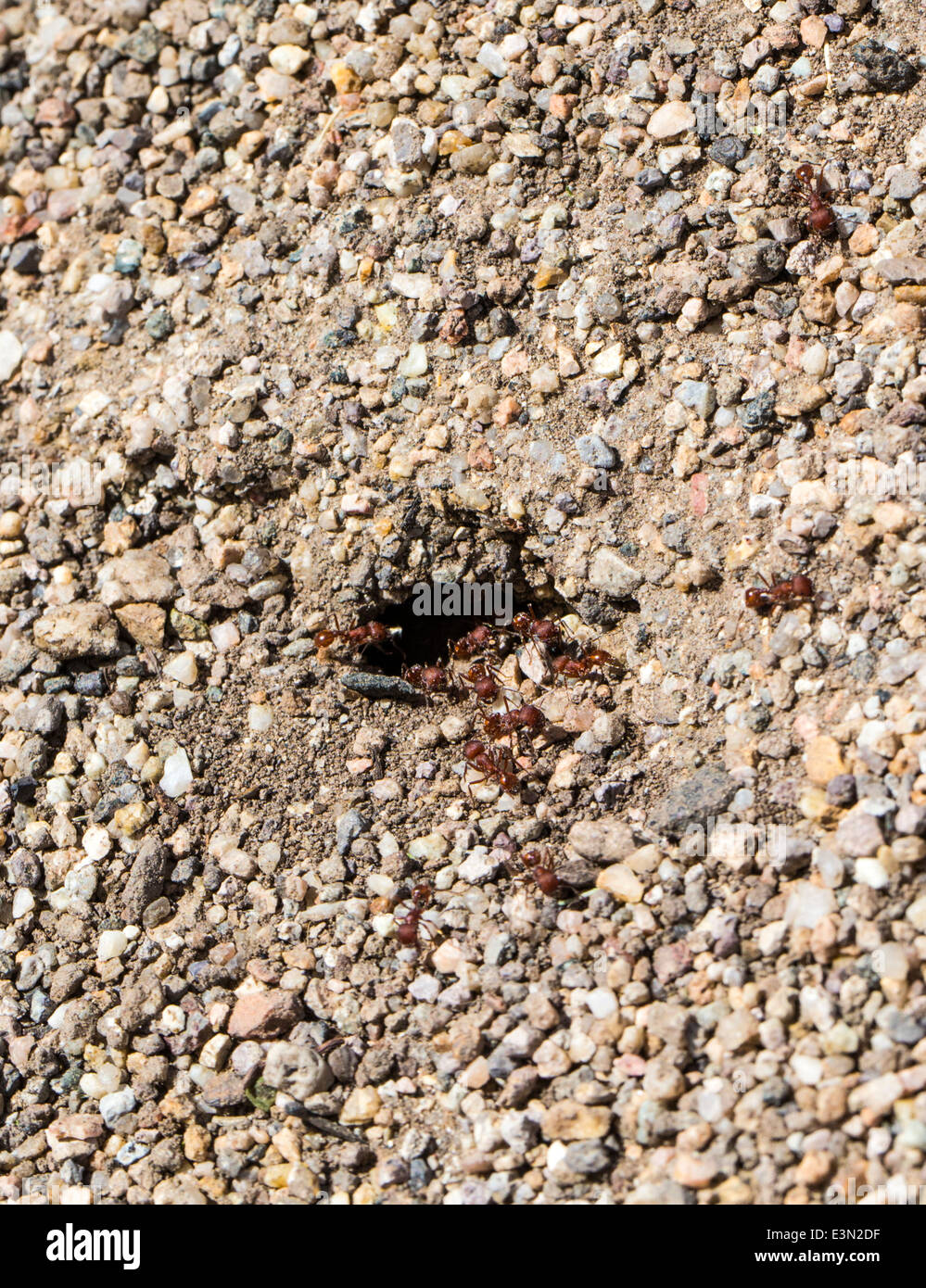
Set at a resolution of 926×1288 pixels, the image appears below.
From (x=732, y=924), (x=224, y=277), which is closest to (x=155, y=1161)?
(x=732, y=924)

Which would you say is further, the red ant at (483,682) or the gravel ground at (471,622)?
the red ant at (483,682)

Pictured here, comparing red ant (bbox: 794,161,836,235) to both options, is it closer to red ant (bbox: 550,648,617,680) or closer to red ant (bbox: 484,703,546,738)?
red ant (bbox: 550,648,617,680)

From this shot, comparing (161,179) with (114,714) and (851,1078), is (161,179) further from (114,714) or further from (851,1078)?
(851,1078)

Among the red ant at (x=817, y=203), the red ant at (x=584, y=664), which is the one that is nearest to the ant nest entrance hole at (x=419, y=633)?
the red ant at (x=584, y=664)

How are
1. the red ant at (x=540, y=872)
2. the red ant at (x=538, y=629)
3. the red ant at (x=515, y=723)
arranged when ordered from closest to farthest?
the red ant at (x=540, y=872), the red ant at (x=515, y=723), the red ant at (x=538, y=629)

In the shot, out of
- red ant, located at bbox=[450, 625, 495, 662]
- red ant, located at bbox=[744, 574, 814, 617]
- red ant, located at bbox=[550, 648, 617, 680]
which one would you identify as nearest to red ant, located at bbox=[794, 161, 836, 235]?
red ant, located at bbox=[744, 574, 814, 617]

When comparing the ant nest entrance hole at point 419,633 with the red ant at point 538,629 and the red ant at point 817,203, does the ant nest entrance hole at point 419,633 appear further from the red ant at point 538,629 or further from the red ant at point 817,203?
the red ant at point 817,203
